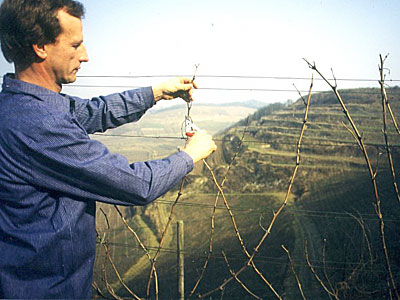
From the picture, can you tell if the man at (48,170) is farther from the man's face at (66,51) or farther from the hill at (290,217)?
the hill at (290,217)

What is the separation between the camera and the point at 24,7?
4.69ft

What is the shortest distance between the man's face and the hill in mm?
4214

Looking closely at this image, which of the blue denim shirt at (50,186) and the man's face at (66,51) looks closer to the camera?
the blue denim shirt at (50,186)

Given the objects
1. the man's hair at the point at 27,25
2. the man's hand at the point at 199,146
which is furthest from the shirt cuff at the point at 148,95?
the man's hair at the point at 27,25

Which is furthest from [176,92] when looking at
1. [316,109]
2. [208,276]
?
[316,109]

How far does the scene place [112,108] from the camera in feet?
7.41

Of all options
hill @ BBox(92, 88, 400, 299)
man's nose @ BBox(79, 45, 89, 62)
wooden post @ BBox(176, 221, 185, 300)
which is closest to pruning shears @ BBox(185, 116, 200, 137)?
man's nose @ BBox(79, 45, 89, 62)

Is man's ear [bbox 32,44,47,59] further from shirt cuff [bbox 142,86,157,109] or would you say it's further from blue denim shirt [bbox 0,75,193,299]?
shirt cuff [bbox 142,86,157,109]

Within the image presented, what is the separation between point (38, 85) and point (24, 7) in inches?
12.3

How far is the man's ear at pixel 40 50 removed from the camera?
148 cm

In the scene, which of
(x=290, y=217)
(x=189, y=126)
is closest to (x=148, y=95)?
(x=189, y=126)

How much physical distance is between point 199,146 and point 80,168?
599mm

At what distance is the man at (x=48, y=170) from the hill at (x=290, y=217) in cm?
426

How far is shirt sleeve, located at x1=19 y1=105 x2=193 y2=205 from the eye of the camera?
1.37m
